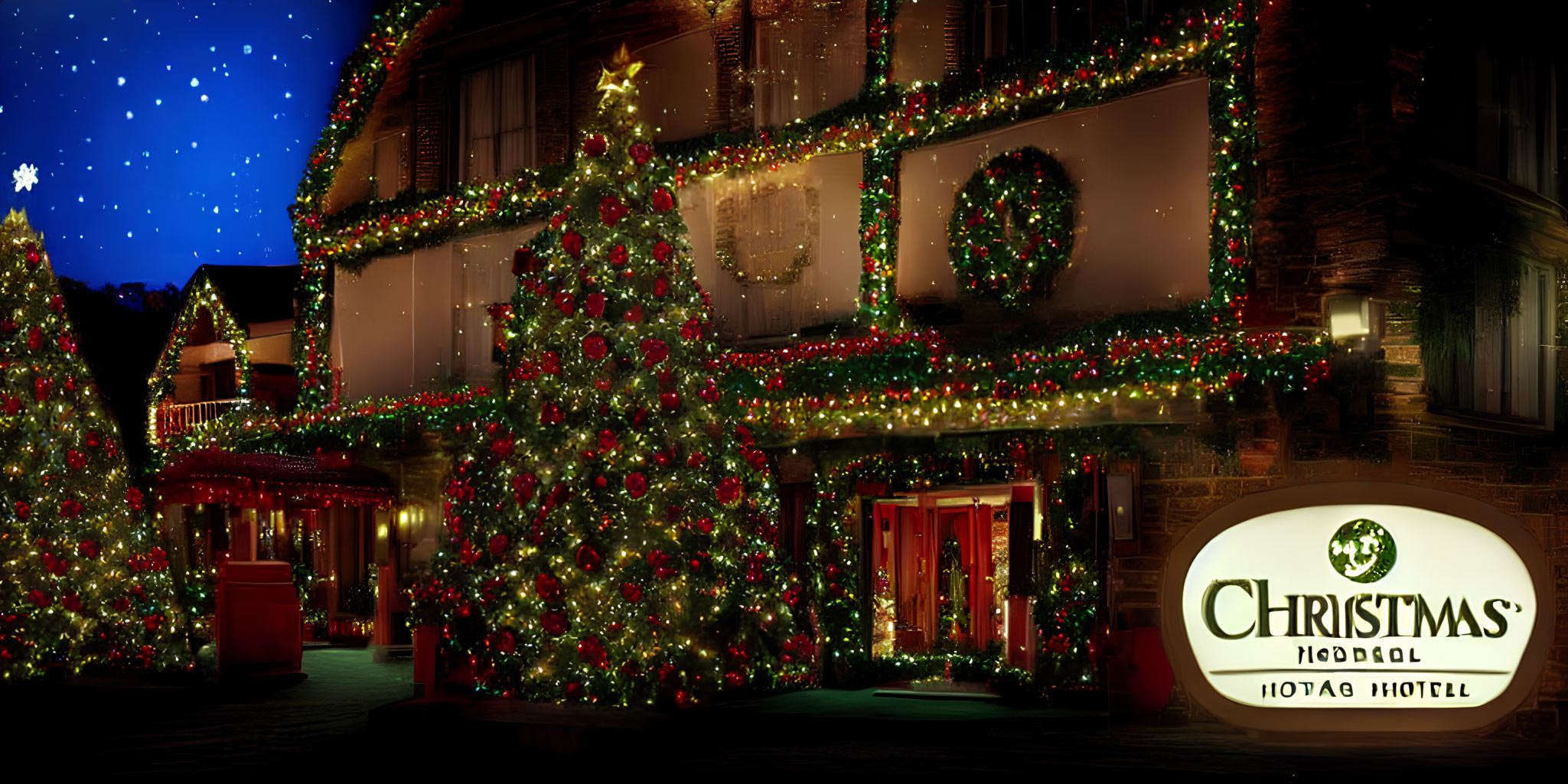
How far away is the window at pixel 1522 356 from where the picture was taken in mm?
12312

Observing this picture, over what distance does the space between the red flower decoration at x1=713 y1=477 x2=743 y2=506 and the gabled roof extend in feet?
45.2

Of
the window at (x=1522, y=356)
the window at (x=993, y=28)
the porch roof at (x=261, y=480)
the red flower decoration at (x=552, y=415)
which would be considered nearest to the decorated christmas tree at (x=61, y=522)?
the porch roof at (x=261, y=480)

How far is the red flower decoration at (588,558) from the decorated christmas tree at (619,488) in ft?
0.09

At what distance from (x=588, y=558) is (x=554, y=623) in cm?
66

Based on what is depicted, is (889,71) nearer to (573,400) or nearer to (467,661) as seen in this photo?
(573,400)

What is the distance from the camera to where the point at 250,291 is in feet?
80.0

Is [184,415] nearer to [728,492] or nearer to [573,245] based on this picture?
[573,245]

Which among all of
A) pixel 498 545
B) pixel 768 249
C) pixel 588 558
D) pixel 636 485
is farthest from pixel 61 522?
pixel 768 249

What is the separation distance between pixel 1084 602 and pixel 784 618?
2.92 m

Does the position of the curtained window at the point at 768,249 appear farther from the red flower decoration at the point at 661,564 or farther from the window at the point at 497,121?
the red flower decoration at the point at 661,564

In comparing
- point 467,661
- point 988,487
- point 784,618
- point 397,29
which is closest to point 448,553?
point 467,661

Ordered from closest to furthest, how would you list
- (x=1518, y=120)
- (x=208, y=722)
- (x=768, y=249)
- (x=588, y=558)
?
(x=588, y=558) → (x=208, y=722) → (x=1518, y=120) → (x=768, y=249)

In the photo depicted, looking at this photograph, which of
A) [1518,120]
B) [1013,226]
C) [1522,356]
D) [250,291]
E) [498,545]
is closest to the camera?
[498,545]

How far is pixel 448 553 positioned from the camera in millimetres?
13453
